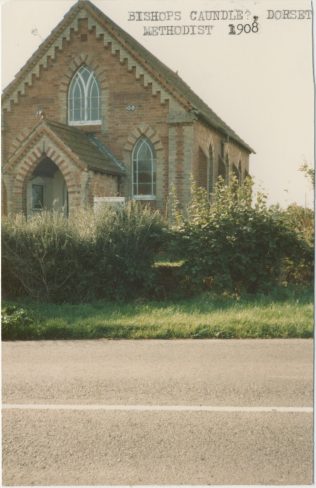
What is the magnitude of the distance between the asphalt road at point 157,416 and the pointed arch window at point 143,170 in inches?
571

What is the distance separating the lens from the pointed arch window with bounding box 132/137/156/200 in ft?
69.3

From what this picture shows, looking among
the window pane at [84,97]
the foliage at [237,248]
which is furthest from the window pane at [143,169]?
the foliage at [237,248]

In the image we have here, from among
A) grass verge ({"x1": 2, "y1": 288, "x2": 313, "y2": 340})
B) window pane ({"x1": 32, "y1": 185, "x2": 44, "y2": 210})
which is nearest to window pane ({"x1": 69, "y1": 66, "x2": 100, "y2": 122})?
window pane ({"x1": 32, "y1": 185, "x2": 44, "y2": 210})

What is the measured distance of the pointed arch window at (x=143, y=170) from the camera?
21.1 meters

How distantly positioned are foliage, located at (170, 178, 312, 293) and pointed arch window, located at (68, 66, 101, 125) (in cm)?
1123

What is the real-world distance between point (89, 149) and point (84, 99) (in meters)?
2.10

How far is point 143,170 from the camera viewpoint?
21.3 metres

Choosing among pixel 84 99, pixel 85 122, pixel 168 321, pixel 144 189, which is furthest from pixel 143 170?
pixel 168 321

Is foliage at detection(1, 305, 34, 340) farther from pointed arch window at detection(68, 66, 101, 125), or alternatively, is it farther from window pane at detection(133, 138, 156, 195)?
pointed arch window at detection(68, 66, 101, 125)

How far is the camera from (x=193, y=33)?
5.86m

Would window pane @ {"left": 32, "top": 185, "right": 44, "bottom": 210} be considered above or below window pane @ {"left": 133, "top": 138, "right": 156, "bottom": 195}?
below

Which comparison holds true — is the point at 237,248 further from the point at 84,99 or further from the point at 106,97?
the point at 84,99

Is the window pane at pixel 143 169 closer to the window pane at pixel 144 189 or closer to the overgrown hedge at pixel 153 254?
the window pane at pixel 144 189

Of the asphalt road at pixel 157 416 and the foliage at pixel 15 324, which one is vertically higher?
the foliage at pixel 15 324
